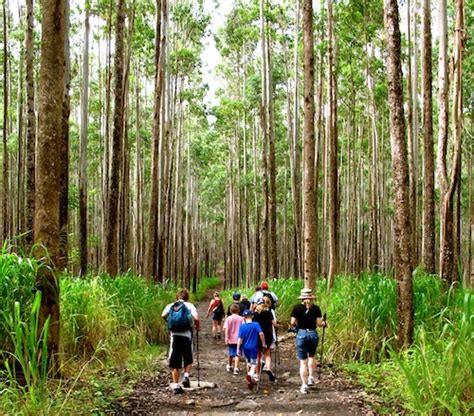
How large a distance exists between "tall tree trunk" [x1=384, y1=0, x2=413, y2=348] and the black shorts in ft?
10.1

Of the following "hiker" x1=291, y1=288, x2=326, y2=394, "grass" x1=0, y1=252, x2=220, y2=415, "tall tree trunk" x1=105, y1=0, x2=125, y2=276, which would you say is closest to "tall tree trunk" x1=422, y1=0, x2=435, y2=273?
"hiker" x1=291, y1=288, x2=326, y2=394

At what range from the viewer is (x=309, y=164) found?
1233cm

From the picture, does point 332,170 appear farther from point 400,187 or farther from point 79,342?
point 79,342

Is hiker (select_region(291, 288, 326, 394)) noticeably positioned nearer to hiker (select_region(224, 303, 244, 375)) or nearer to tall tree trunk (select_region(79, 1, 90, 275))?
hiker (select_region(224, 303, 244, 375))

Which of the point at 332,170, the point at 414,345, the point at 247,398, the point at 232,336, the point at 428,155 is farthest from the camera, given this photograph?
the point at 332,170

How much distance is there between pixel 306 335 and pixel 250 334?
0.98m

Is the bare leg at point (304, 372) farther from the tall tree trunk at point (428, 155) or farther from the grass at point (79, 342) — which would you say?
the tall tree trunk at point (428, 155)

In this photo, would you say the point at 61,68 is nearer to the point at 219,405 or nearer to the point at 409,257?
the point at 219,405

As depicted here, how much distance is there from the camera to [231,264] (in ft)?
123

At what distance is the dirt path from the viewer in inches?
267

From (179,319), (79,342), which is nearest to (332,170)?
(179,319)

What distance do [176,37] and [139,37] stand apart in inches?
199

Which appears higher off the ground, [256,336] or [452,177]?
[452,177]

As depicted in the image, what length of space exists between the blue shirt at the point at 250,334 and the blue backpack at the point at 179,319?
0.83 meters
